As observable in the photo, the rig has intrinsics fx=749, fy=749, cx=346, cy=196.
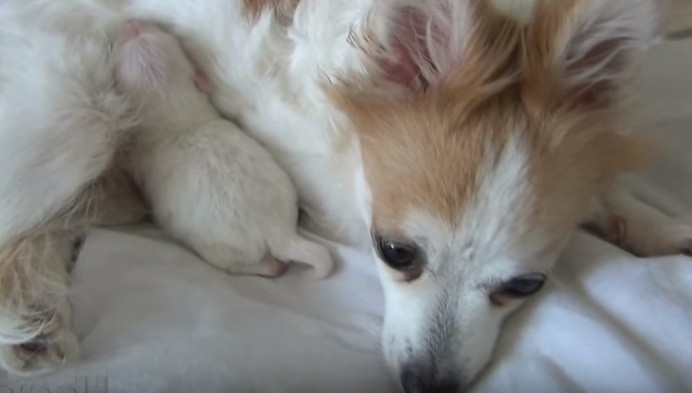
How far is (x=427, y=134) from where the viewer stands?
1.03 m

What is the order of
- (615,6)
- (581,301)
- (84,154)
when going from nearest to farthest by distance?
(615,6), (581,301), (84,154)

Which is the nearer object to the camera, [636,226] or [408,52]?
[408,52]

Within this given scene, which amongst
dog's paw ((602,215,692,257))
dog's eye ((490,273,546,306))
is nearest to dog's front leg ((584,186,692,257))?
dog's paw ((602,215,692,257))

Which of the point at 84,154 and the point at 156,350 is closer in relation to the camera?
the point at 156,350

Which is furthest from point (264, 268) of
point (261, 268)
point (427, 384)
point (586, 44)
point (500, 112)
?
point (586, 44)

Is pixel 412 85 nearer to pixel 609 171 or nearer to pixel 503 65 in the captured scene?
pixel 503 65

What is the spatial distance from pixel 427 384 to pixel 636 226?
0.50 m

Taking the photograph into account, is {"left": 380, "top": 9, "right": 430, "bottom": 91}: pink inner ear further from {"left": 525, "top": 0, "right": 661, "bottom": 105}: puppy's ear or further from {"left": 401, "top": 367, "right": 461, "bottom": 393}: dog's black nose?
{"left": 401, "top": 367, "right": 461, "bottom": 393}: dog's black nose

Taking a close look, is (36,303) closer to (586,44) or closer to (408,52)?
(408,52)

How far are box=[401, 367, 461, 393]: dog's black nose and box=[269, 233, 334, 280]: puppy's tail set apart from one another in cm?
24

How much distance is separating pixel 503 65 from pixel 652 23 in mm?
191

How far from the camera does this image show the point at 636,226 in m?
1.25

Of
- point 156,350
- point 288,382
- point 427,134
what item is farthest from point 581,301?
point 156,350

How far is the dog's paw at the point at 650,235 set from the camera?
121 centimetres
